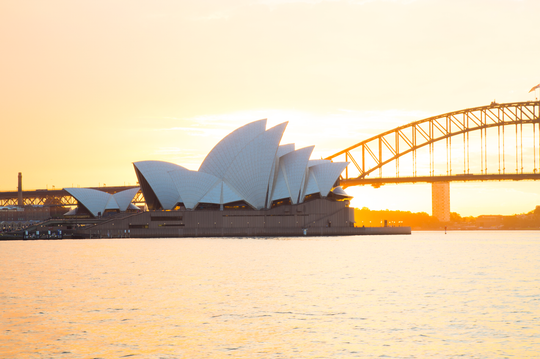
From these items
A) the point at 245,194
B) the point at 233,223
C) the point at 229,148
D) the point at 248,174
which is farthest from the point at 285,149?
the point at 233,223

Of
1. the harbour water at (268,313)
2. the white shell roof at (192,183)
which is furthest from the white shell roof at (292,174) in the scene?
the harbour water at (268,313)

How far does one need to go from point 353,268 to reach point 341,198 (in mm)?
74357

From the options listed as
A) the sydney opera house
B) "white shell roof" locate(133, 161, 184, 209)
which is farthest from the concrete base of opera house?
"white shell roof" locate(133, 161, 184, 209)

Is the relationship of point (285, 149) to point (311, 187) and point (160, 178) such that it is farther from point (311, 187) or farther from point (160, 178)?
point (160, 178)

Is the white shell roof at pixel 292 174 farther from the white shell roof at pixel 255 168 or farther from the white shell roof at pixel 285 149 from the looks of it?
the white shell roof at pixel 255 168

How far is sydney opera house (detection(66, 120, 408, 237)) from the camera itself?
10250 centimetres

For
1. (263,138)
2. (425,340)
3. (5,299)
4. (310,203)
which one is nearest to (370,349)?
(425,340)

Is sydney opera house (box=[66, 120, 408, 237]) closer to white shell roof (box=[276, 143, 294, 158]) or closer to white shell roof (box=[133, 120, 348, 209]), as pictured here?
white shell roof (box=[133, 120, 348, 209])

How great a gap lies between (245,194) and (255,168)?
6.27 meters

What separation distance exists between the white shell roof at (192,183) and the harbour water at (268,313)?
2654 inches

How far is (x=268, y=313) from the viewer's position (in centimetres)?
2208

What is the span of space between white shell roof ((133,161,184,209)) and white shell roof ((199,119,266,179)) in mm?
7383

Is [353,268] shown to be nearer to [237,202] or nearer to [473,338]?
[473,338]

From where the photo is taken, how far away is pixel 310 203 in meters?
108
